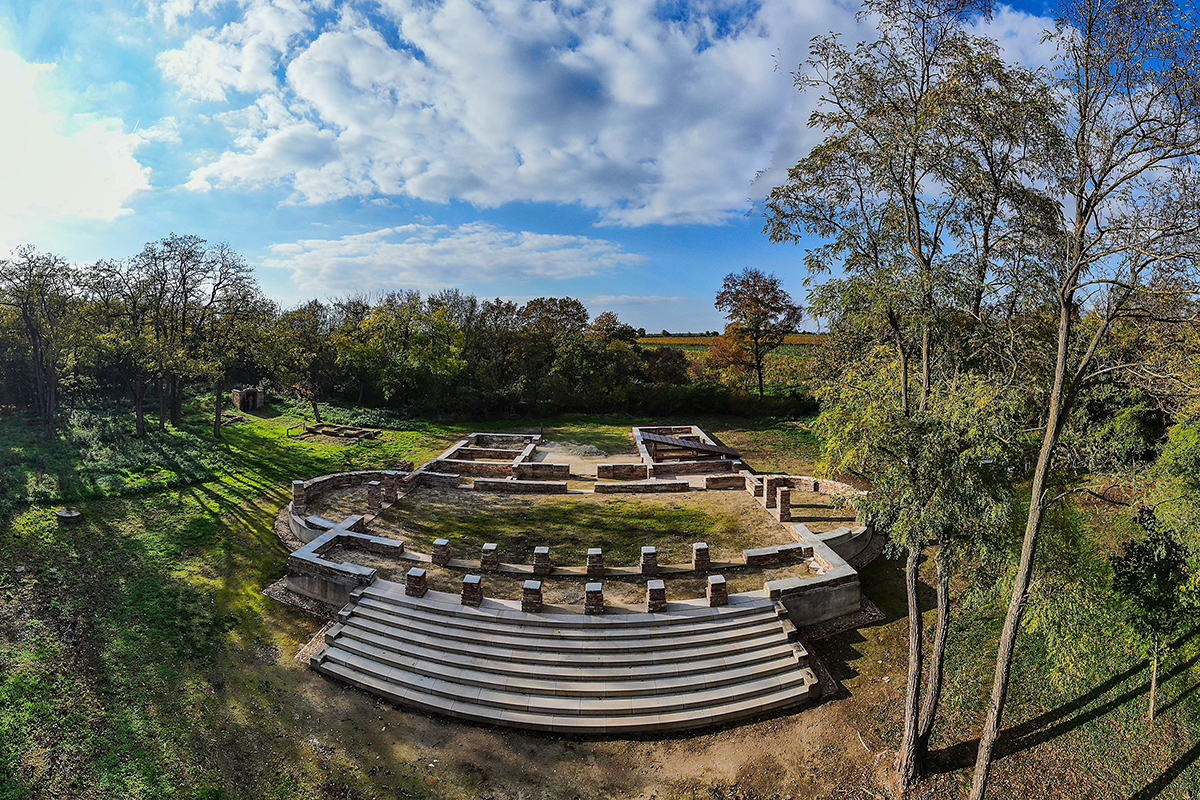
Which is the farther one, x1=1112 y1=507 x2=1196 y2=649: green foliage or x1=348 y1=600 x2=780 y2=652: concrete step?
x1=348 y1=600 x2=780 y2=652: concrete step

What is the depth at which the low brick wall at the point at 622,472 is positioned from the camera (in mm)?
22625

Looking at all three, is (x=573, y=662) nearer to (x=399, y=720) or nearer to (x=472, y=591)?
(x=472, y=591)

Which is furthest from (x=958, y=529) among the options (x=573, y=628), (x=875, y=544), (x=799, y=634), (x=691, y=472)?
(x=691, y=472)

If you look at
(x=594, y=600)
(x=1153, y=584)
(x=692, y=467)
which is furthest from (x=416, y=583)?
(x=692, y=467)

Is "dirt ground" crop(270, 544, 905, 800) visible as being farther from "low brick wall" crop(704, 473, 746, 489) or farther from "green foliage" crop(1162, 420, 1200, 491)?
"low brick wall" crop(704, 473, 746, 489)

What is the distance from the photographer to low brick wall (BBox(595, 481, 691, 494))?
67.9 feet

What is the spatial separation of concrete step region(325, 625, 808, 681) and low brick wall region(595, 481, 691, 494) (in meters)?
9.07

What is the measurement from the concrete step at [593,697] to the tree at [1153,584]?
5.73 metres

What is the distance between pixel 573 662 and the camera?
11.1m

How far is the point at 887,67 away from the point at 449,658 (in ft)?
43.1

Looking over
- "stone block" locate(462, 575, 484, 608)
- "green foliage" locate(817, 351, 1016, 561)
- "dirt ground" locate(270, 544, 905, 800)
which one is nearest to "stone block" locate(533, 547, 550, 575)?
"stone block" locate(462, 575, 484, 608)

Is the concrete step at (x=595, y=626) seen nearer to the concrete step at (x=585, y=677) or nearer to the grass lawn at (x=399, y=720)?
the concrete step at (x=585, y=677)

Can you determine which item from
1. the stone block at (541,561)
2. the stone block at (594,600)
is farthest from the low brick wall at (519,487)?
the stone block at (594,600)

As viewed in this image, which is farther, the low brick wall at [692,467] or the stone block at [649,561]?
the low brick wall at [692,467]
